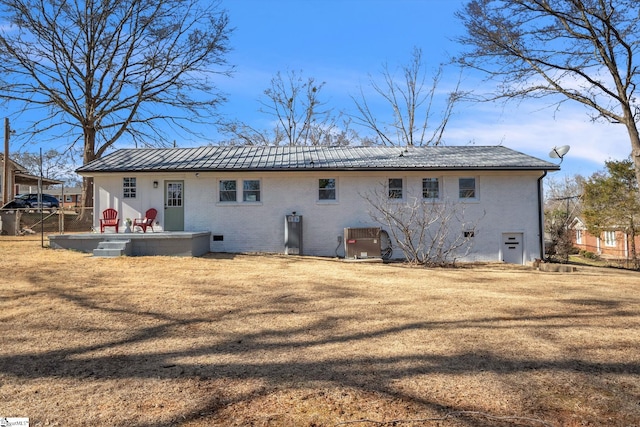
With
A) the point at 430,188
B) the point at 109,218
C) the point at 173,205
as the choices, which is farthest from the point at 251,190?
the point at 430,188

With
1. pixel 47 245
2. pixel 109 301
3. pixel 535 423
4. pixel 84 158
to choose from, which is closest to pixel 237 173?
pixel 47 245

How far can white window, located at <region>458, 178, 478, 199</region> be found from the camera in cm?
1391

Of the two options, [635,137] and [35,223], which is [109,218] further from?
[635,137]

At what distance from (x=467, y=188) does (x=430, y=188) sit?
1.28m

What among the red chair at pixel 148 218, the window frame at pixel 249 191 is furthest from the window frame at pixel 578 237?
the red chair at pixel 148 218

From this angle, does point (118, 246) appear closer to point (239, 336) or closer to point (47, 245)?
point (47, 245)

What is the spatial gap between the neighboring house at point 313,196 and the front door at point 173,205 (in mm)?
34

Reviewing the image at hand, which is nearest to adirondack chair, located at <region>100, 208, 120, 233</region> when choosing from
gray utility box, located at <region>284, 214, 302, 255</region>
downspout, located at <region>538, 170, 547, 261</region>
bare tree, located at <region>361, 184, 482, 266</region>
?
gray utility box, located at <region>284, 214, 302, 255</region>

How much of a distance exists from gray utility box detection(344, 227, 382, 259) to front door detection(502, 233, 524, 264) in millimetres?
4627

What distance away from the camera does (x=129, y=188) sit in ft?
46.1

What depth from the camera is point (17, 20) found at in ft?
59.3

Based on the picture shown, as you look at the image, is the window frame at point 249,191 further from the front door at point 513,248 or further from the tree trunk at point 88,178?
the tree trunk at point 88,178

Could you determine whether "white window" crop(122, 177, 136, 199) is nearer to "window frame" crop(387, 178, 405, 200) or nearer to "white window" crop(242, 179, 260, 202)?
"white window" crop(242, 179, 260, 202)

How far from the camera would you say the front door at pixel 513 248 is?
45.4 feet
